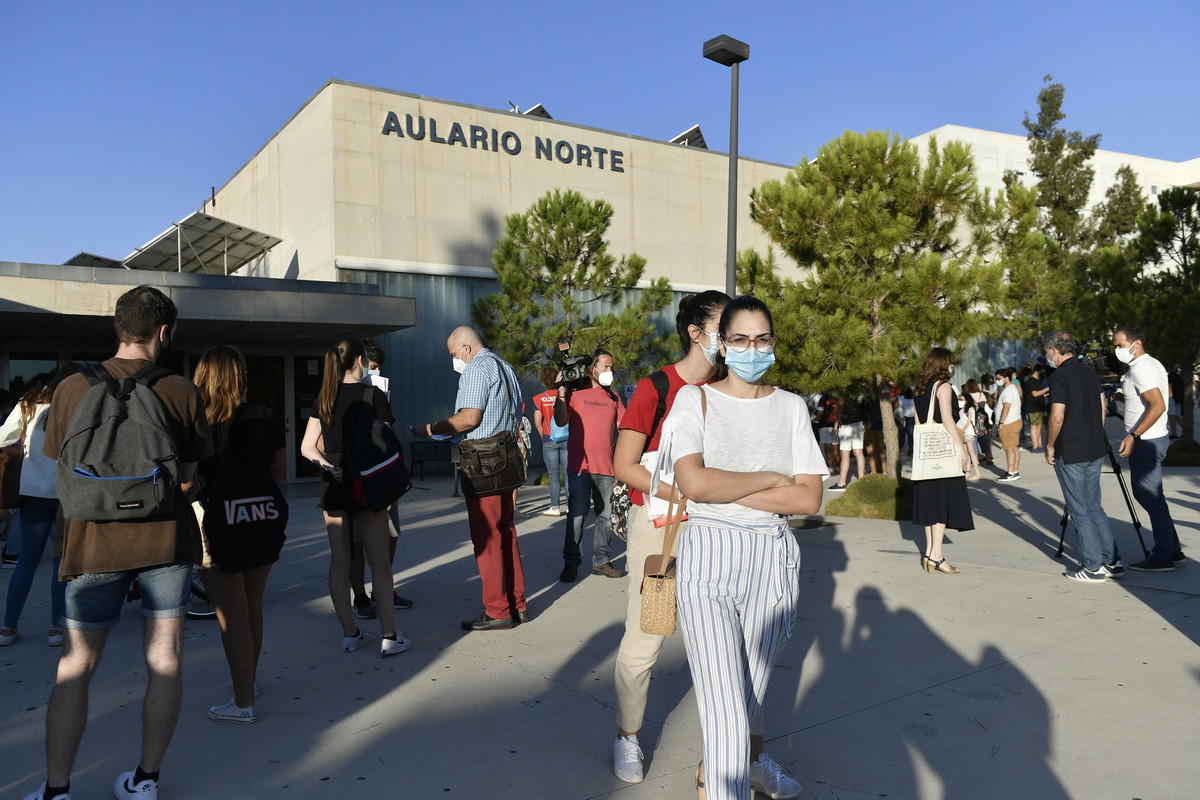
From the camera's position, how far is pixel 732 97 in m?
11.7

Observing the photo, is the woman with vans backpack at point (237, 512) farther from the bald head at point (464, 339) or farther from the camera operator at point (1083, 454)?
the camera operator at point (1083, 454)

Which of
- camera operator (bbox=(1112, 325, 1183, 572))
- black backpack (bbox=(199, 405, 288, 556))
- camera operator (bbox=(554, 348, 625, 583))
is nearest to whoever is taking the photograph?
black backpack (bbox=(199, 405, 288, 556))

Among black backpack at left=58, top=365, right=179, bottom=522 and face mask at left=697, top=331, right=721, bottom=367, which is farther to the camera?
face mask at left=697, top=331, right=721, bottom=367

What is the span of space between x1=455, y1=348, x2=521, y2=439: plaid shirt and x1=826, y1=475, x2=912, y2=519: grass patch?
589 cm

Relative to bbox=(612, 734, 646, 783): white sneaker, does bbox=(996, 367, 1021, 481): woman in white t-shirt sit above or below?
above

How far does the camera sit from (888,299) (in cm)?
1020

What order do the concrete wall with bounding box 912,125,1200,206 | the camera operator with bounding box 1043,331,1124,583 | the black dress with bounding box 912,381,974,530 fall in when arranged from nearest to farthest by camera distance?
the camera operator with bounding box 1043,331,1124,583, the black dress with bounding box 912,381,974,530, the concrete wall with bounding box 912,125,1200,206

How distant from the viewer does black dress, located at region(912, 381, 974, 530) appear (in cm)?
685

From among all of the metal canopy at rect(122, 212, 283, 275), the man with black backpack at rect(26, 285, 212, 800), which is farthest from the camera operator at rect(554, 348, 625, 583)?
the metal canopy at rect(122, 212, 283, 275)

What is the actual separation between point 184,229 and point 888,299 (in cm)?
1346

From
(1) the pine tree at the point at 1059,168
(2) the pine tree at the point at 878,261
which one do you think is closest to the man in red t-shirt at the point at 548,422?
(2) the pine tree at the point at 878,261

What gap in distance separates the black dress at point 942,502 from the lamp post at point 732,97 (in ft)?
14.1

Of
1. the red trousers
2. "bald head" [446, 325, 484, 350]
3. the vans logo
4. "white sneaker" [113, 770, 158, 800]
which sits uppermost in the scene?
"bald head" [446, 325, 484, 350]

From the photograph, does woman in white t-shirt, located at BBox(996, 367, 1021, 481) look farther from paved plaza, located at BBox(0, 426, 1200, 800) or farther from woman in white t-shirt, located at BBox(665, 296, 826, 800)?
woman in white t-shirt, located at BBox(665, 296, 826, 800)
